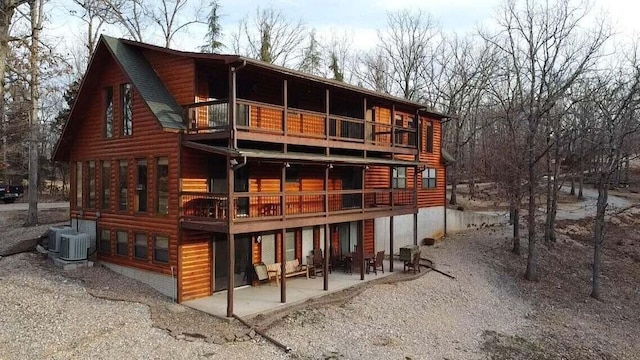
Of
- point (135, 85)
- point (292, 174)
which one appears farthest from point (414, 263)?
point (135, 85)

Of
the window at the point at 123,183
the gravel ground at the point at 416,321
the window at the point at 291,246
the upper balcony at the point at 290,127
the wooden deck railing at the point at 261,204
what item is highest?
the upper balcony at the point at 290,127

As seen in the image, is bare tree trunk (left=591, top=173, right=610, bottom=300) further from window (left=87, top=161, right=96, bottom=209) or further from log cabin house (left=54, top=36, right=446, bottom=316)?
window (left=87, top=161, right=96, bottom=209)

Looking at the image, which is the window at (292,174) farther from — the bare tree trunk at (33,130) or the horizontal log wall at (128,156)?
the bare tree trunk at (33,130)

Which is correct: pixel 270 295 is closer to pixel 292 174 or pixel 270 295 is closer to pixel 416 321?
pixel 416 321

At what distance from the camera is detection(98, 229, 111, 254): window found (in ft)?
53.0

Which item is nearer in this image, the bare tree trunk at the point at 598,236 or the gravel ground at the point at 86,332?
the gravel ground at the point at 86,332

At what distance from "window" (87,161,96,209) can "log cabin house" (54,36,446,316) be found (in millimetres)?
41

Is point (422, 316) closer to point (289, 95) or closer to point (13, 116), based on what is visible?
point (289, 95)

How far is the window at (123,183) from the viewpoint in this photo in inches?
608

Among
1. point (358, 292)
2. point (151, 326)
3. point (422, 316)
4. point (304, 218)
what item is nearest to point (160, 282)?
point (151, 326)

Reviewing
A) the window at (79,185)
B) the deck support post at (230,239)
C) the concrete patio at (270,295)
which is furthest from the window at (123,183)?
the deck support post at (230,239)

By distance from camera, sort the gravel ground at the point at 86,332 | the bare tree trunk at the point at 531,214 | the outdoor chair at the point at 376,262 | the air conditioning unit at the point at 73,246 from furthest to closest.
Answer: the bare tree trunk at the point at 531,214 < the outdoor chair at the point at 376,262 < the air conditioning unit at the point at 73,246 < the gravel ground at the point at 86,332

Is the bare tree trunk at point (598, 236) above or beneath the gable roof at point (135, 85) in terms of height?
beneath

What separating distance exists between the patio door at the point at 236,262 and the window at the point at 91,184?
5.89 metres
